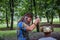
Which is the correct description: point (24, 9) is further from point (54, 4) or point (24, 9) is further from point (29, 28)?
point (29, 28)

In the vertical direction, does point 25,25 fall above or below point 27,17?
below

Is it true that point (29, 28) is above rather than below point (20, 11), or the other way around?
below

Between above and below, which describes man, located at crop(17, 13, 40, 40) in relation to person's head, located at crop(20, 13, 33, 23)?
below

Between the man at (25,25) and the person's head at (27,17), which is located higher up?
the person's head at (27,17)

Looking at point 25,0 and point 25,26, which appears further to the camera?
point 25,0

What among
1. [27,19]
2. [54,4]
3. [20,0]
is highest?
[20,0]

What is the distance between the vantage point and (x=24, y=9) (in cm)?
1708

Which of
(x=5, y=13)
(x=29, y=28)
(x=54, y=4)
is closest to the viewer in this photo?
(x=29, y=28)

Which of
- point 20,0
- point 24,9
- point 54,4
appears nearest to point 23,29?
point 54,4

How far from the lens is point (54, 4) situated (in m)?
8.50

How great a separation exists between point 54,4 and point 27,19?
515cm

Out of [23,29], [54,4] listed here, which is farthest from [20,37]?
[54,4]

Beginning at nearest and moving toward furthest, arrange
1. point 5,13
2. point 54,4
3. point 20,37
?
point 20,37 < point 54,4 < point 5,13

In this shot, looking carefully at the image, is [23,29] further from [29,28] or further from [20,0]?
[20,0]
